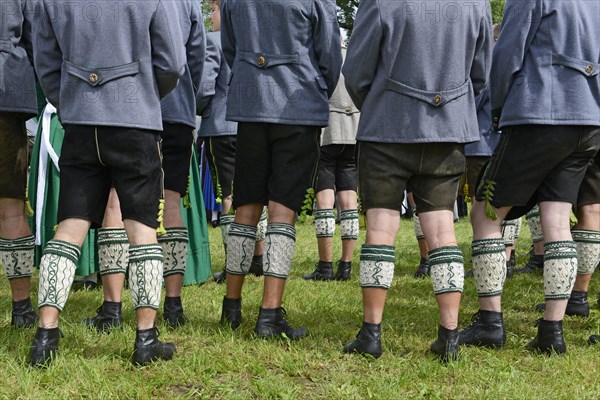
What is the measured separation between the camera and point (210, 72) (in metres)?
5.55

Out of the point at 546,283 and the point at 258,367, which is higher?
the point at 546,283

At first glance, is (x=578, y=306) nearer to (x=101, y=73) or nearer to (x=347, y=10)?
(x=101, y=73)

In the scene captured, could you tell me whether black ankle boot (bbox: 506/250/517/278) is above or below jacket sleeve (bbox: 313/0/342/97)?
below

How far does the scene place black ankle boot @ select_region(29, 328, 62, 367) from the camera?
3.27 meters

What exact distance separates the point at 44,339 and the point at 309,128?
70.8 inches

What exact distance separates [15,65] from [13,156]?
530mm

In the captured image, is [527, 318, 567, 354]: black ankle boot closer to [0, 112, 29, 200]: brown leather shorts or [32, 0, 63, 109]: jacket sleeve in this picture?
[32, 0, 63, 109]: jacket sleeve

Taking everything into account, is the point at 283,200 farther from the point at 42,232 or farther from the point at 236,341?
the point at 42,232

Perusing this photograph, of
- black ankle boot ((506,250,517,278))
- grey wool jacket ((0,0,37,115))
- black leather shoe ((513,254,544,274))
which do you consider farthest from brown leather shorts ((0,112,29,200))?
black leather shoe ((513,254,544,274))

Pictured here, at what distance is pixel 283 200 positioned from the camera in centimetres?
396

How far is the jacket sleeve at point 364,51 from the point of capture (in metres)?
3.47

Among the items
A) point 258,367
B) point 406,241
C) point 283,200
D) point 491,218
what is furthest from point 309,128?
point 406,241

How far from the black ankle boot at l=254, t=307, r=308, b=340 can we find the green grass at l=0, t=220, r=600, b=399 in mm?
84

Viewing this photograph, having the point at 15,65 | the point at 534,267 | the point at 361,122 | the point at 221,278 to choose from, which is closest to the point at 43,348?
the point at 15,65
